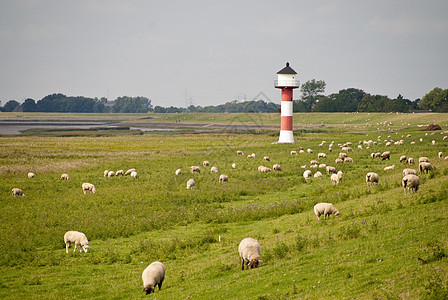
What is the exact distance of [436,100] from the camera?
172m

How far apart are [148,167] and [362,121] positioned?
374ft

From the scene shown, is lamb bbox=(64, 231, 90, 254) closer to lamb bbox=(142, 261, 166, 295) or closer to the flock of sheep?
the flock of sheep

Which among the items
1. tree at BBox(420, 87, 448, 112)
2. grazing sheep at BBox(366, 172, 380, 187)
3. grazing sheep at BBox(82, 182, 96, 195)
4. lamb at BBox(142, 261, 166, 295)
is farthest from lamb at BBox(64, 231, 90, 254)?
tree at BBox(420, 87, 448, 112)

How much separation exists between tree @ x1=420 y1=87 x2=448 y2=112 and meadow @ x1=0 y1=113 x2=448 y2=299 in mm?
140563

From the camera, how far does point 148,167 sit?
167 ft

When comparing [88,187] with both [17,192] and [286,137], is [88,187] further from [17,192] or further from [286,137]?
[286,137]

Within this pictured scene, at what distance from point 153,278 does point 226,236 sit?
825 cm

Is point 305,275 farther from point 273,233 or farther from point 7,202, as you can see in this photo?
point 7,202

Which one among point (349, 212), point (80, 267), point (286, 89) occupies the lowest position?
point (80, 267)

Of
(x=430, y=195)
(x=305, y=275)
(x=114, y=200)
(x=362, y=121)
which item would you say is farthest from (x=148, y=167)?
(x=362, y=121)

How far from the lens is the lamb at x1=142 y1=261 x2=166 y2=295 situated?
1555cm

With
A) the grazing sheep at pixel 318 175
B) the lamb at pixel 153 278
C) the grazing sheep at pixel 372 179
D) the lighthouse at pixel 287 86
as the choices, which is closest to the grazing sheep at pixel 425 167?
the grazing sheep at pixel 372 179

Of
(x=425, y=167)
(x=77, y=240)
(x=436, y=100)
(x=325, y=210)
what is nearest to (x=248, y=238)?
(x=325, y=210)

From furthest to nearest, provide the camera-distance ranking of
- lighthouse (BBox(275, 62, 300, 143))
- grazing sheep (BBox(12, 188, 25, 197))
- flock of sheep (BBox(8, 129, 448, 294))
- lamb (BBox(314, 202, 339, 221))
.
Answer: lighthouse (BBox(275, 62, 300, 143)) < grazing sheep (BBox(12, 188, 25, 197)) < lamb (BBox(314, 202, 339, 221)) < flock of sheep (BBox(8, 129, 448, 294))
